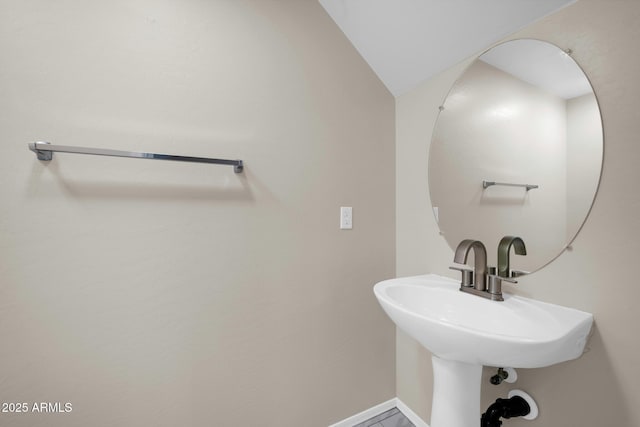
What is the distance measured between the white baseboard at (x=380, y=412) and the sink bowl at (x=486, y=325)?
716mm

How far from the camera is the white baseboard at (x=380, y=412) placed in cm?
127

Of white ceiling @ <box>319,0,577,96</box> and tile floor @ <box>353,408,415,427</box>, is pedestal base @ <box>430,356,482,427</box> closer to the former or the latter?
tile floor @ <box>353,408,415,427</box>

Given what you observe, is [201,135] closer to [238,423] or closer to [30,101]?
[30,101]

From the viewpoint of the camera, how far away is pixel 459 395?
0.83 metres

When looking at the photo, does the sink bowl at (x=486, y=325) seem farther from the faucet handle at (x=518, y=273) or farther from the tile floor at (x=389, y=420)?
the tile floor at (x=389, y=420)

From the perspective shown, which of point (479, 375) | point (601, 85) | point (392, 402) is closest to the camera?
point (601, 85)

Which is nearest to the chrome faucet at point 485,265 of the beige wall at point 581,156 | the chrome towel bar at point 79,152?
the beige wall at point 581,156

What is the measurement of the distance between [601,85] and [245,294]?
4.55 ft

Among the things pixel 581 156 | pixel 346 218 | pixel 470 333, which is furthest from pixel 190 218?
pixel 581 156

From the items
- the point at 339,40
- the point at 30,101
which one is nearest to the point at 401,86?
the point at 339,40

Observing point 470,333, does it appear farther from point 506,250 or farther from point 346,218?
point 346,218

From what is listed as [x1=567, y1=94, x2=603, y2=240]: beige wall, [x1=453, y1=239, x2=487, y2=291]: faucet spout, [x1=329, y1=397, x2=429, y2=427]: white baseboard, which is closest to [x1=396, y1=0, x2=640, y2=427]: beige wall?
[x1=567, y1=94, x2=603, y2=240]: beige wall

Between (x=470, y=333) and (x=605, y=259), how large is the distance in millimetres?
500

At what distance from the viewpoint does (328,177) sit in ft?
4.06
